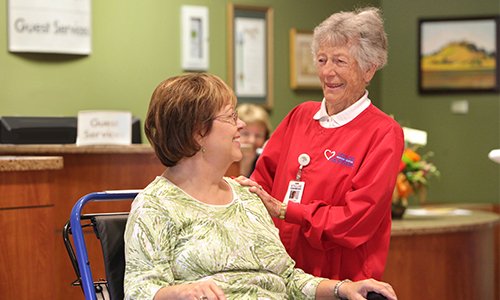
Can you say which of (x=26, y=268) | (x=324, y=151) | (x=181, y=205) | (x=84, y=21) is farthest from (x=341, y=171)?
(x=84, y=21)

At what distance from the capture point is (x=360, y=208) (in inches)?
98.2

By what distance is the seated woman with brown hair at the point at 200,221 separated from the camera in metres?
2.13

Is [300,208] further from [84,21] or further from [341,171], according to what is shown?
[84,21]

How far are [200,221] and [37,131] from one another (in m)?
2.68

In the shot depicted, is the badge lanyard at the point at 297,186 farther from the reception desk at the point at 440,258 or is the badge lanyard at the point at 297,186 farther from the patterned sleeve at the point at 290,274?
the reception desk at the point at 440,258

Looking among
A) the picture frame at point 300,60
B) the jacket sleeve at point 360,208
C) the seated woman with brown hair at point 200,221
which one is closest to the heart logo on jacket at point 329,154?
the jacket sleeve at point 360,208

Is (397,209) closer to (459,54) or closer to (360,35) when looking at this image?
(360,35)

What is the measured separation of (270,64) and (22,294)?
156 inches

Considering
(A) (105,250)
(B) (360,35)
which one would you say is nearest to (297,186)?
(B) (360,35)

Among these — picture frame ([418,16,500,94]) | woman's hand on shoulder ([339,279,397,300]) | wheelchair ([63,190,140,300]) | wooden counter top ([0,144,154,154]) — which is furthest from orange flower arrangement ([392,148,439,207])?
picture frame ([418,16,500,94])

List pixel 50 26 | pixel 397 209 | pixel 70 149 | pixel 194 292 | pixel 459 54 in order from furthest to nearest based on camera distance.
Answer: pixel 459 54
pixel 50 26
pixel 397 209
pixel 70 149
pixel 194 292

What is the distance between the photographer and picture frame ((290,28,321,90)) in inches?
283

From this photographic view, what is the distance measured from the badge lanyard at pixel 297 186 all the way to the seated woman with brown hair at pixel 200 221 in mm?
246

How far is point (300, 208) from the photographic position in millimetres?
2531
